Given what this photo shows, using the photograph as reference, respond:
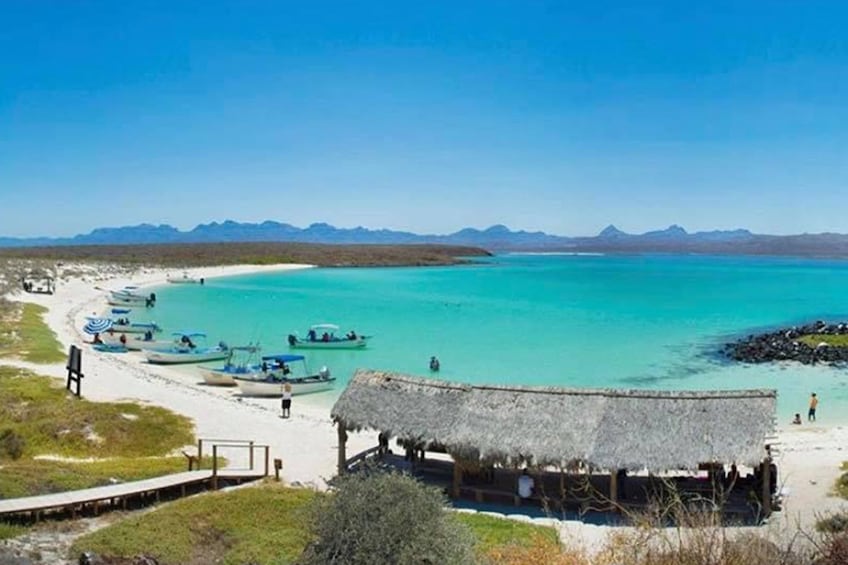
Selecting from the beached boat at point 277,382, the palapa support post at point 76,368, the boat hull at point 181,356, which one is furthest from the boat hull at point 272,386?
the boat hull at point 181,356

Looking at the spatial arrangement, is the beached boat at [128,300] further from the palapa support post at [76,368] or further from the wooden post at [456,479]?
the wooden post at [456,479]

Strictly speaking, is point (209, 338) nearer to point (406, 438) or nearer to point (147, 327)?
point (147, 327)

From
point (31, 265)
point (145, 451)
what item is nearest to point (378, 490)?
point (145, 451)

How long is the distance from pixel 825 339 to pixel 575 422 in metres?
40.7

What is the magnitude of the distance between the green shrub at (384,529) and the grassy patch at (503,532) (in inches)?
148

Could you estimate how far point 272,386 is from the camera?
117 ft

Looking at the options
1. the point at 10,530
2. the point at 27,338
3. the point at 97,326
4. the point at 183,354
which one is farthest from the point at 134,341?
the point at 10,530

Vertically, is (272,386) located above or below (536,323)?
below

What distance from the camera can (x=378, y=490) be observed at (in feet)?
38.2

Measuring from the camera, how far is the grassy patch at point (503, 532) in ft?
51.8

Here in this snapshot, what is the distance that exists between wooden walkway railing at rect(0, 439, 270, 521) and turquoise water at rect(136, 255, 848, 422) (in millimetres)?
15181

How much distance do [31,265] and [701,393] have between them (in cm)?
10830

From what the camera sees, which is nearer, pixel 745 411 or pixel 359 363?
pixel 745 411

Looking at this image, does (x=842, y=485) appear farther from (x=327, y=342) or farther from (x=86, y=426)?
(x=327, y=342)
